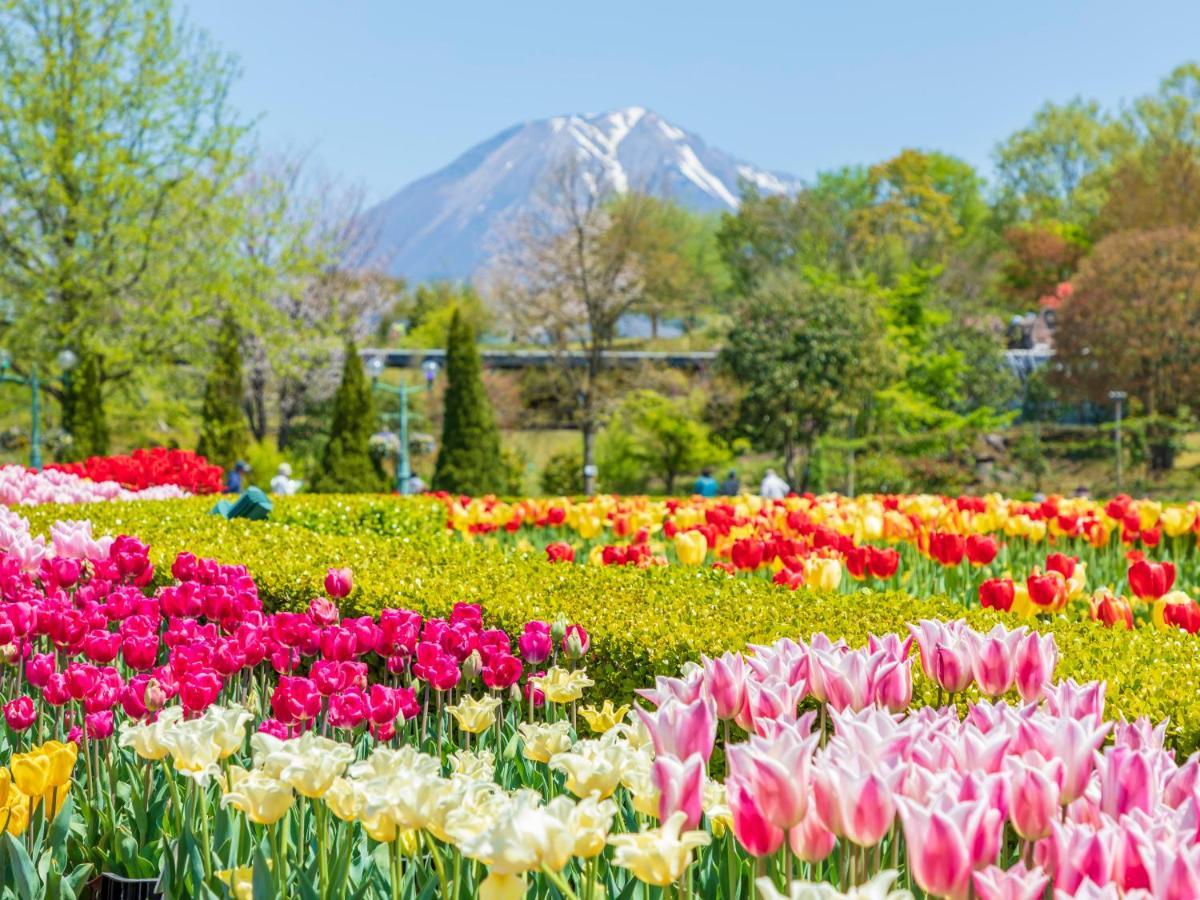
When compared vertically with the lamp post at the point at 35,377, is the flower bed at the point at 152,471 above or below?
below

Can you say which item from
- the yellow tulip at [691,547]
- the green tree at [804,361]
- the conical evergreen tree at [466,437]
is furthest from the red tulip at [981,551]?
the green tree at [804,361]

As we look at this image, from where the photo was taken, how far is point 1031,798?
1685 mm

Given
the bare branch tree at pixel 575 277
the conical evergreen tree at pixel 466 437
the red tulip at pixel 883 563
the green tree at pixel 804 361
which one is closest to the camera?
the red tulip at pixel 883 563

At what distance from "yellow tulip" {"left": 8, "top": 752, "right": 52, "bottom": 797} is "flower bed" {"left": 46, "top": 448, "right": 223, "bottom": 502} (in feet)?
36.1

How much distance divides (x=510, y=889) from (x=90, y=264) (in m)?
20.0

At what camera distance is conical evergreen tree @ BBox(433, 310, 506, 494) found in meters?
23.3

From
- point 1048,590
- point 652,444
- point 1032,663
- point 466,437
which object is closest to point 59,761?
point 1032,663

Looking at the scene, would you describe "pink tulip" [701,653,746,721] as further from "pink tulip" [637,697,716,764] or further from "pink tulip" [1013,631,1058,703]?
"pink tulip" [1013,631,1058,703]

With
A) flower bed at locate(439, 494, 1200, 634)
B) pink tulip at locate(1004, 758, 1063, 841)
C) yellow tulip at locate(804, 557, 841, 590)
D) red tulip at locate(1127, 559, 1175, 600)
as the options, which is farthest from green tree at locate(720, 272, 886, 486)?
pink tulip at locate(1004, 758, 1063, 841)

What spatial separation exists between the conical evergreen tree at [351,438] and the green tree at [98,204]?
167 inches

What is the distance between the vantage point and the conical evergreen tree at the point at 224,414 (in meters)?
25.0

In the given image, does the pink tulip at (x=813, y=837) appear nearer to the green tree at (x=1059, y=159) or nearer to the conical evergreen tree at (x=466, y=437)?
the conical evergreen tree at (x=466, y=437)

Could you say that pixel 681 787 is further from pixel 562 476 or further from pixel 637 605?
pixel 562 476

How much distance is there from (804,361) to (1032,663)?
74.1ft
